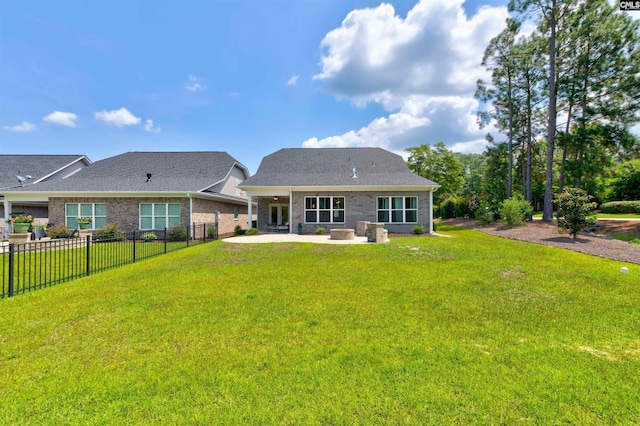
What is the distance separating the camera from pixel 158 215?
16.9 meters

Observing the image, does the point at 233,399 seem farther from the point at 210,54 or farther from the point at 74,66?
the point at 74,66

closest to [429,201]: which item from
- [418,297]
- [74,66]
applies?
[418,297]

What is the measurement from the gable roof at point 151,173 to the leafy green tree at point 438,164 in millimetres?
21033

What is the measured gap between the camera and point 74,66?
49.3 feet

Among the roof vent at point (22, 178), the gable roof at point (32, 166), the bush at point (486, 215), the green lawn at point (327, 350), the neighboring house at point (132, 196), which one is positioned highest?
the gable roof at point (32, 166)

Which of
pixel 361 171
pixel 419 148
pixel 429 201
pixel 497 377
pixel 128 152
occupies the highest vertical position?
pixel 419 148

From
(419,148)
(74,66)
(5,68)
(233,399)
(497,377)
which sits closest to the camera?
(233,399)

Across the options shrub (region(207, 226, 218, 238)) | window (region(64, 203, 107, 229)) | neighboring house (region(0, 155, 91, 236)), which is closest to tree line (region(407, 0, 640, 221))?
shrub (region(207, 226, 218, 238))

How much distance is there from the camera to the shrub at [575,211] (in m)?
12.1

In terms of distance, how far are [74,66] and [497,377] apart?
22615 millimetres

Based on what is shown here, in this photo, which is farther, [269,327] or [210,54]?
[210,54]

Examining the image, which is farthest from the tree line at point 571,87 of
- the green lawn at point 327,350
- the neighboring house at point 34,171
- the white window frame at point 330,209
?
the neighboring house at point 34,171

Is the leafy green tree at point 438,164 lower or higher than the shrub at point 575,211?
higher

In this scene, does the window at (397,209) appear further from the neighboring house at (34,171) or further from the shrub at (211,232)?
the neighboring house at (34,171)
